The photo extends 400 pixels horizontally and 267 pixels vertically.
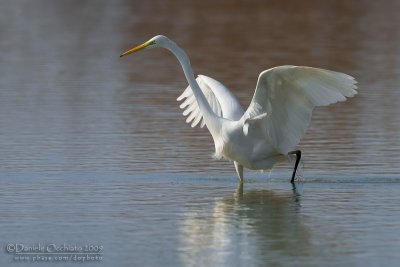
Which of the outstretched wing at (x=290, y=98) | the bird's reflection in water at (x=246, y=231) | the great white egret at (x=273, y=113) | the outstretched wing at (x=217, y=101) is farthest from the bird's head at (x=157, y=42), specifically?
the bird's reflection in water at (x=246, y=231)

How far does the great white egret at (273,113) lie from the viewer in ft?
43.6

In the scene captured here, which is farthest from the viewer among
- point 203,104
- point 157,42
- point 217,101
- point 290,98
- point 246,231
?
point 217,101

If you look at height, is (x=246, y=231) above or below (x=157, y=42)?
below

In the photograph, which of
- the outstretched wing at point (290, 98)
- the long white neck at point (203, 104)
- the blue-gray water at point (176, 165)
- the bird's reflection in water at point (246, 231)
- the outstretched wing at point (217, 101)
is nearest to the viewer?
the bird's reflection in water at point (246, 231)

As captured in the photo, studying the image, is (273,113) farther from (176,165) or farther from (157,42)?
(176,165)

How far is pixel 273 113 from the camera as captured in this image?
13664 mm

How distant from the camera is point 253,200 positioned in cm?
1351

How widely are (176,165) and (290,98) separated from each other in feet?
7.47

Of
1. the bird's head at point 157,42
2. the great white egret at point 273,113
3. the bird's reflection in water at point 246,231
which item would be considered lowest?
the bird's reflection in water at point 246,231

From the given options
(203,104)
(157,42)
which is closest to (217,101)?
(203,104)

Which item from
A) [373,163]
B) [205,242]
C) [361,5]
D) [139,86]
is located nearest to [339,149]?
[373,163]

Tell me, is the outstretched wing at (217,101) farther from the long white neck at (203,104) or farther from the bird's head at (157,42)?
the bird's head at (157,42)

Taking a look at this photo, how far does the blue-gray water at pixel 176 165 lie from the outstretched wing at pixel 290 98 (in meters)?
0.71

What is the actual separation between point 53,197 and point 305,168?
330cm
